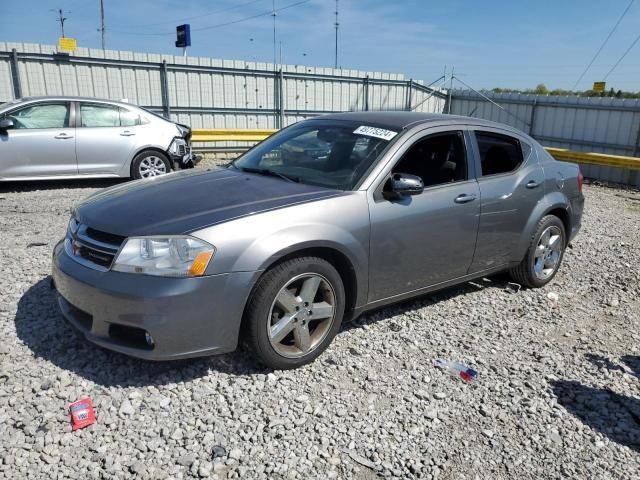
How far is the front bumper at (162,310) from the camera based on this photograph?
9.84 ft

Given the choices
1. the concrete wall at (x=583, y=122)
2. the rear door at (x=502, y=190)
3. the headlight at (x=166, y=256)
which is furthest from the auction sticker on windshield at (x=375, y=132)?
the concrete wall at (x=583, y=122)

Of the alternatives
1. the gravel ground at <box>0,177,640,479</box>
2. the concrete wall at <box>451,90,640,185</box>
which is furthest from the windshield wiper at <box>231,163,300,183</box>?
the concrete wall at <box>451,90,640,185</box>

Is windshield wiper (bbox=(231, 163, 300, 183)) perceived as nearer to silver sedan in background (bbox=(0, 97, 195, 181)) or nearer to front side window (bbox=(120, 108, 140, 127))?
silver sedan in background (bbox=(0, 97, 195, 181))

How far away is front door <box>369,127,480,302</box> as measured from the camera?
12.5 feet

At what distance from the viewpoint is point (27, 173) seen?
887cm

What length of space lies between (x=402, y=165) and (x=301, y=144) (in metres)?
0.88

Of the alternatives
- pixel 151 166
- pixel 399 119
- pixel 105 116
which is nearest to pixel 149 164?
pixel 151 166

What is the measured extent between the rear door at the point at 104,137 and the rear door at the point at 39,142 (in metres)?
0.18

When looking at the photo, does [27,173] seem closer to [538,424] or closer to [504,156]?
[504,156]

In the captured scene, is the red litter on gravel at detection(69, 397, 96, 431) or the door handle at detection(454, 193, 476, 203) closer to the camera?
the red litter on gravel at detection(69, 397, 96, 431)

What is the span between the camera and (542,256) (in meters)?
5.31

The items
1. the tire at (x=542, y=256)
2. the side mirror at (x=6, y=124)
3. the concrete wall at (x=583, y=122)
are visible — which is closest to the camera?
the tire at (x=542, y=256)

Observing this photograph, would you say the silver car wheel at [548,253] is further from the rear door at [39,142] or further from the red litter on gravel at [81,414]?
A: the rear door at [39,142]

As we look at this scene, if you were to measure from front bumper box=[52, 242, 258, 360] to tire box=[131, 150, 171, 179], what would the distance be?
6854 millimetres
